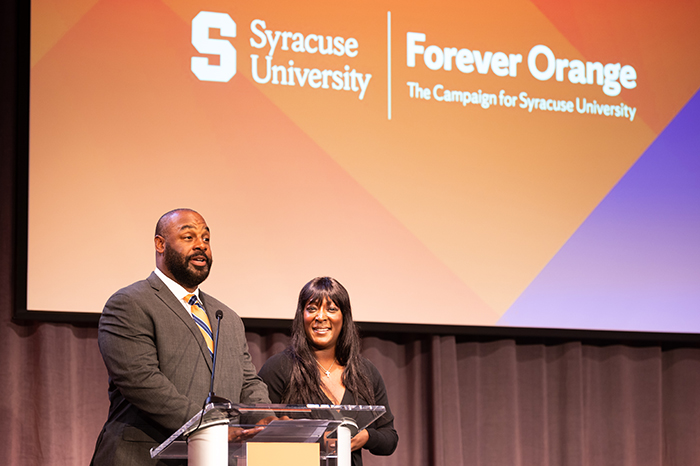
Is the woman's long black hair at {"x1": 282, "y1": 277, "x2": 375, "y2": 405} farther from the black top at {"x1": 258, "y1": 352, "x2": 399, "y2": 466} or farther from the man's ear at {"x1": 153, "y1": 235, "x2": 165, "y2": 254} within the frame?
Result: the man's ear at {"x1": 153, "y1": 235, "x2": 165, "y2": 254}

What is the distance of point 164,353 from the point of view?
2689 millimetres

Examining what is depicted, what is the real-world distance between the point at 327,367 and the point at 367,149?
5.07 ft

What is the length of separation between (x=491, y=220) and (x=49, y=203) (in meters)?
2.38

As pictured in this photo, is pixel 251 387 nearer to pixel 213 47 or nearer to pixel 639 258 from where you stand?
pixel 213 47

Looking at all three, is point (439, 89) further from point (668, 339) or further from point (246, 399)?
point (246, 399)

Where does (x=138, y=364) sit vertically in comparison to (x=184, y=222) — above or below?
below

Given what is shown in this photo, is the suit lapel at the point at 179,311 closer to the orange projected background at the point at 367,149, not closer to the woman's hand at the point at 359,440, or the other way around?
the woman's hand at the point at 359,440

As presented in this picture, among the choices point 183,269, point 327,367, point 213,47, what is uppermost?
point 213,47

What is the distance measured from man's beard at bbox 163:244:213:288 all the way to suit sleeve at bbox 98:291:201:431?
0.67ft

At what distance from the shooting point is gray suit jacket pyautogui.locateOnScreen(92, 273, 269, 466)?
254cm

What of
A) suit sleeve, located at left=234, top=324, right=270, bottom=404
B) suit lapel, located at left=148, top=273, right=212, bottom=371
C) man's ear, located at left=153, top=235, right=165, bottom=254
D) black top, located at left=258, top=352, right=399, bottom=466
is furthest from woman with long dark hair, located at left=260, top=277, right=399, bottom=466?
man's ear, located at left=153, top=235, right=165, bottom=254

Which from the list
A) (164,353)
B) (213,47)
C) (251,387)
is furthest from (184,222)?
(213,47)

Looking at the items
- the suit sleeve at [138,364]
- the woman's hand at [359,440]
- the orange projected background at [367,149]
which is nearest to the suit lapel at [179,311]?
the suit sleeve at [138,364]

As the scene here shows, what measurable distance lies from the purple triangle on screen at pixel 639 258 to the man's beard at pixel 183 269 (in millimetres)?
2172
